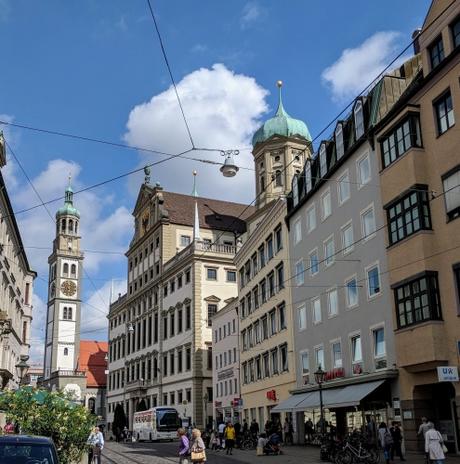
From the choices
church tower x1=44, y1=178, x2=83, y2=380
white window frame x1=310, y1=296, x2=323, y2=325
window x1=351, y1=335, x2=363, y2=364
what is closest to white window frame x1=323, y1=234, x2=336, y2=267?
white window frame x1=310, y1=296, x2=323, y2=325

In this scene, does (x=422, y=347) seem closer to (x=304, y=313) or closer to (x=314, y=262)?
(x=314, y=262)

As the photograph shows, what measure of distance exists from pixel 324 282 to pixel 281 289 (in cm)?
759

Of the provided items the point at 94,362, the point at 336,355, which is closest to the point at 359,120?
the point at 336,355

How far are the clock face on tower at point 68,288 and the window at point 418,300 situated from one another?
97092mm

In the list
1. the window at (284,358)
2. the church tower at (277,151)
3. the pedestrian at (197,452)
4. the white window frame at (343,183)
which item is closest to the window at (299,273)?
the window at (284,358)

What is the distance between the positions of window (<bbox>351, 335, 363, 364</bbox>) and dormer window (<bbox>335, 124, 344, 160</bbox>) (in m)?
9.59

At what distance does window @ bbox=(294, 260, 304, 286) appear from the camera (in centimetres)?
4047

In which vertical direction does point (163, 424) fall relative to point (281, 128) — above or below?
below

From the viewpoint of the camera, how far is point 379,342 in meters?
29.9

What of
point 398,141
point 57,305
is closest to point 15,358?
point 398,141

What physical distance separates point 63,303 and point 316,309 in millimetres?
86127

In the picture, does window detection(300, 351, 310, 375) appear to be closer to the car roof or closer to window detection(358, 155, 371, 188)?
window detection(358, 155, 371, 188)

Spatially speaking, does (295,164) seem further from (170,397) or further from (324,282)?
(324,282)

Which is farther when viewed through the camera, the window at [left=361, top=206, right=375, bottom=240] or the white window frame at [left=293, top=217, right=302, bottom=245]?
the white window frame at [left=293, top=217, right=302, bottom=245]
